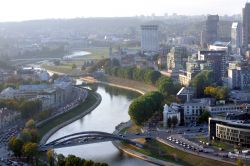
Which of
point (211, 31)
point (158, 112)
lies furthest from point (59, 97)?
point (211, 31)

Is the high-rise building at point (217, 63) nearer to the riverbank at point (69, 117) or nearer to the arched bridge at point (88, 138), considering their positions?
the riverbank at point (69, 117)

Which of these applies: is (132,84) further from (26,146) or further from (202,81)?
A: (26,146)

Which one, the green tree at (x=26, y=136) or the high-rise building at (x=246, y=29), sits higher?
the high-rise building at (x=246, y=29)

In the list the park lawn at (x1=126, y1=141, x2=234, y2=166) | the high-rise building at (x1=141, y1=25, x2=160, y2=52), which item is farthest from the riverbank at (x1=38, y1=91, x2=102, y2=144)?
the high-rise building at (x1=141, y1=25, x2=160, y2=52)

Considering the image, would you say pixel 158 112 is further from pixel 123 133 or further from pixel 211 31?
pixel 211 31

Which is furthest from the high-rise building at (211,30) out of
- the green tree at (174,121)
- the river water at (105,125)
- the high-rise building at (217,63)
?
the green tree at (174,121)

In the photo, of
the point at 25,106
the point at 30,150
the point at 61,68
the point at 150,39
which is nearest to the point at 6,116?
the point at 25,106
